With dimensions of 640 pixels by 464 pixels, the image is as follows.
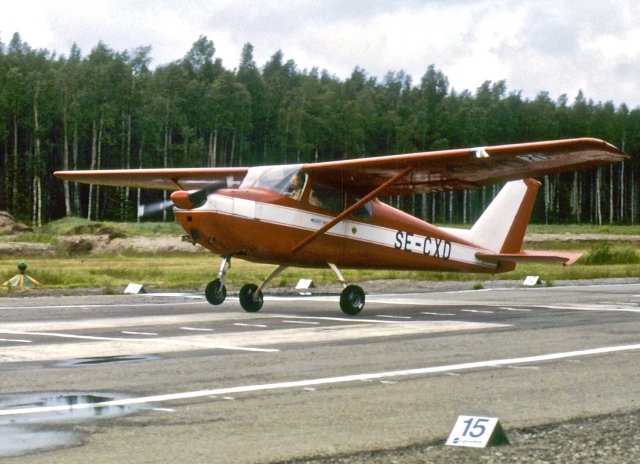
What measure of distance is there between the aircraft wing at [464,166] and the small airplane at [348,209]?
0.02 metres

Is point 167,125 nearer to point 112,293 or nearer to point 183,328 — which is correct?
point 112,293

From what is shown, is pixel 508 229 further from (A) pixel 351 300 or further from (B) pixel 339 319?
(B) pixel 339 319

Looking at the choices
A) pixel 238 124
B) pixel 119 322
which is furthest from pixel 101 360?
pixel 238 124

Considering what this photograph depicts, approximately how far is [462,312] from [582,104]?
115m

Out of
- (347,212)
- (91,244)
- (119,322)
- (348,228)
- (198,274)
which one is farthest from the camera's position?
(91,244)

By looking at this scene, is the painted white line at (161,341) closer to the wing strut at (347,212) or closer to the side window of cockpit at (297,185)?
the wing strut at (347,212)

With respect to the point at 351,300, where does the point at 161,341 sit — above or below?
below

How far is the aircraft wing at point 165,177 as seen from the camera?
22.6 meters

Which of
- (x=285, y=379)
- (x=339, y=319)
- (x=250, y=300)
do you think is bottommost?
(x=339, y=319)

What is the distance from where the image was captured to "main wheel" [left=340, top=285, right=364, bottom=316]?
19016 millimetres

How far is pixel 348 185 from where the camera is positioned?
20484mm

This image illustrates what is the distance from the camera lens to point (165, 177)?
23.7 m

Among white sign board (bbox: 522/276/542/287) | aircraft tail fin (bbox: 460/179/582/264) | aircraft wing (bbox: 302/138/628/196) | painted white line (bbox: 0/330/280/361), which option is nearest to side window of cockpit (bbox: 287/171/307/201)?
aircraft wing (bbox: 302/138/628/196)

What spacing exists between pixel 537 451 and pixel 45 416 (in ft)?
12.3
